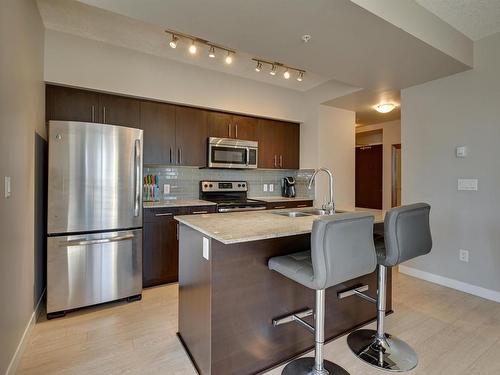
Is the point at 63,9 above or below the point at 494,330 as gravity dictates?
above

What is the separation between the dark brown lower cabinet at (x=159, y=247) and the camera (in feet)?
9.64

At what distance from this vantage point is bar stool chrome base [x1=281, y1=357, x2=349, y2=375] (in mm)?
1664

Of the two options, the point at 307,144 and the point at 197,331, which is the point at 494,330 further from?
the point at 307,144

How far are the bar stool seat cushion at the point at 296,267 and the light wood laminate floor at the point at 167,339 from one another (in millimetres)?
718

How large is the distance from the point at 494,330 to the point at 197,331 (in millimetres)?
2412

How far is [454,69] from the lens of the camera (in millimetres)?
2861

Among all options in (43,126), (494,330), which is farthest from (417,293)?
(43,126)

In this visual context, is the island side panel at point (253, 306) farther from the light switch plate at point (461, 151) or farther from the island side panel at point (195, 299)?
the light switch plate at point (461, 151)

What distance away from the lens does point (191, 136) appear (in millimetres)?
3537

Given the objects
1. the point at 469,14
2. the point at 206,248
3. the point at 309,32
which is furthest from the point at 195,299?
the point at 469,14

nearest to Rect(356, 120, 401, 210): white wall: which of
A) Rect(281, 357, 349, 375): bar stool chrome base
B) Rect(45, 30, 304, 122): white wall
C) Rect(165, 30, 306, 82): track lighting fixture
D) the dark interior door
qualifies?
the dark interior door

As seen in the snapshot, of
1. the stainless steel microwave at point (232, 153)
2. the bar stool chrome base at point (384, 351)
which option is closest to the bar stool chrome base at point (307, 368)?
the bar stool chrome base at point (384, 351)

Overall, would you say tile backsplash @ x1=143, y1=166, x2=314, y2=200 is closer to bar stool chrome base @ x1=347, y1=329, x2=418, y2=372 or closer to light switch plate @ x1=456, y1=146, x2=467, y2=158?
light switch plate @ x1=456, y1=146, x2=467, y2=158

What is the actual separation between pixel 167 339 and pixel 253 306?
2.86 feet
